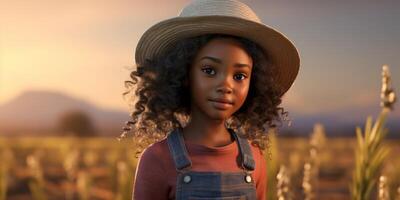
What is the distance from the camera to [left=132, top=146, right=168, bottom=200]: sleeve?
181cm

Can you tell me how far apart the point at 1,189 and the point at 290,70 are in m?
2.27

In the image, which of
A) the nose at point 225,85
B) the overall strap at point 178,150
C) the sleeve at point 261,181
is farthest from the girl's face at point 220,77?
the sleeve at point 261,181

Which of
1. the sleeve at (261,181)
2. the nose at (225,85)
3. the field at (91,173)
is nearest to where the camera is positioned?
the nose at (225,85)

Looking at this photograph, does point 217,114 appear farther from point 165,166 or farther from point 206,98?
point 165,166

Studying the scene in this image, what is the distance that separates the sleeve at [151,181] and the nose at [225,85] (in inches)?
10.2

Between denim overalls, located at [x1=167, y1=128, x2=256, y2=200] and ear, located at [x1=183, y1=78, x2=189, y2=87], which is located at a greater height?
ear, located at [x1=183, y1=78, x2=189, y2=87]

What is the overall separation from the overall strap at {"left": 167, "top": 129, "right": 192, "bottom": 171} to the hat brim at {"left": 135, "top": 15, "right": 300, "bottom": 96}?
0.88 ft

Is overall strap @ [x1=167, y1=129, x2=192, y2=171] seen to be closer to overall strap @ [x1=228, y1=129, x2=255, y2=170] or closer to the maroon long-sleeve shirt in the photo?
the maroon long-sleeve shirt

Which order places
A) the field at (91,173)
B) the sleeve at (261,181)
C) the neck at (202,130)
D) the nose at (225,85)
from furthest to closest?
the field at (91,173), the sleeve at (261,181), the neck at (202,130), the nose at (225,85)

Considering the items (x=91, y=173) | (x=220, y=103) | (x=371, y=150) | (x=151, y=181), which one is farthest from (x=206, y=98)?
(x=91, y=173)

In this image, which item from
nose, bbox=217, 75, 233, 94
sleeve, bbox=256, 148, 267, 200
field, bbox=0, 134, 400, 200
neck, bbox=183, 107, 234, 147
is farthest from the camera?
field, bbox=0, 134, 400, 200

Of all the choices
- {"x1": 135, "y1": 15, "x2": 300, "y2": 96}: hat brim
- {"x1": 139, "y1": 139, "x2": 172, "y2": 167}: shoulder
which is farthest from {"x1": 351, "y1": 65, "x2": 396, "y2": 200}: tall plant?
{"x1": 139, "y1": 139, "x2": 172, "y2": 167}: shoulder

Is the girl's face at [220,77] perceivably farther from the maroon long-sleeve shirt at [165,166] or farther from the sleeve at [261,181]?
the sleeve at [261,181]

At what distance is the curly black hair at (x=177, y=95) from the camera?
1893 millimetres
